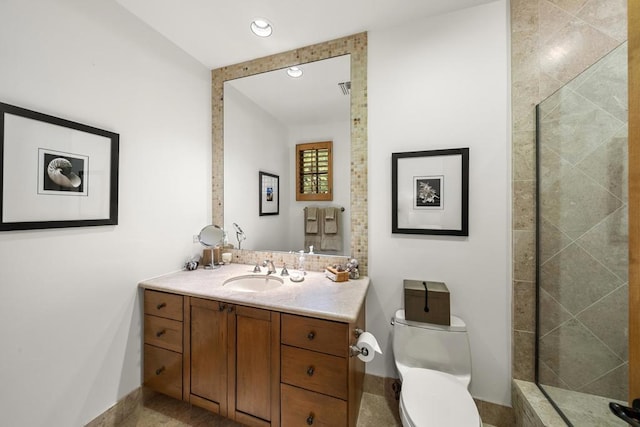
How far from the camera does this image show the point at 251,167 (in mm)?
2084

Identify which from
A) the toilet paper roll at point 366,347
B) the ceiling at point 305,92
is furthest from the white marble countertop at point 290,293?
the ceiling at point 305,92

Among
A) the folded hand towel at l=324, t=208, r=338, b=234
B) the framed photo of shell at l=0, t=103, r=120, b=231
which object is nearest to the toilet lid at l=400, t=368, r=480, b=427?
the folded hand towel at l=324, t=208, r=338, b=234

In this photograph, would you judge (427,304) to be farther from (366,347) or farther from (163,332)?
(163,332)

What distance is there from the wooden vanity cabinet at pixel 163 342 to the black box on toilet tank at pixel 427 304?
1.41m

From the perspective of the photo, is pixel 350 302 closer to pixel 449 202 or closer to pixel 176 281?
pixel 449 202

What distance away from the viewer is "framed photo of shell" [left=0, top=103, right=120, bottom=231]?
3.42ft

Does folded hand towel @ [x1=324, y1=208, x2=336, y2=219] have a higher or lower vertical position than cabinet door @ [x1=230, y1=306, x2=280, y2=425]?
higher

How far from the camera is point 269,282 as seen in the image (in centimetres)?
Answer: 177

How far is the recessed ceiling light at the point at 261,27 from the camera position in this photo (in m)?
1.60

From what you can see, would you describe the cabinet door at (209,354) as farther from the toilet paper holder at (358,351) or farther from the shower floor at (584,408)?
the shower floor at (584,408)

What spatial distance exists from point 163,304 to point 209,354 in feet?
Result: 1.48

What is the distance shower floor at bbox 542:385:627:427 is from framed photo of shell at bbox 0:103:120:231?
2.70m

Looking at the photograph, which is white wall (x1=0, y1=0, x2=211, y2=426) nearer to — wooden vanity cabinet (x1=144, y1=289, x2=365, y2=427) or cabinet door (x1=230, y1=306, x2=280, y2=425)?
wooden vanity cabinet (x1=144, y1=289, x2=365, y2=427)

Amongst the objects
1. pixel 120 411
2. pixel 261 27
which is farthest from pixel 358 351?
pixel 261 27
